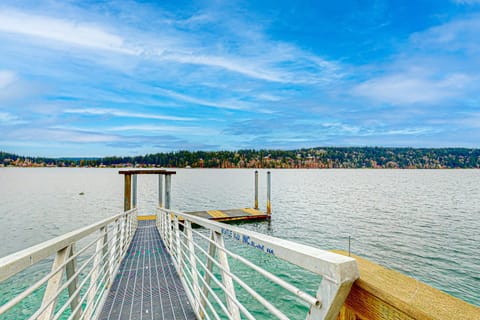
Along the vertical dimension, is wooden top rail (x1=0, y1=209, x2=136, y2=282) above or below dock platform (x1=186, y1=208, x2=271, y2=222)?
above

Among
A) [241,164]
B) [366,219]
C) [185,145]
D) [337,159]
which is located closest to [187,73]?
[366,219]

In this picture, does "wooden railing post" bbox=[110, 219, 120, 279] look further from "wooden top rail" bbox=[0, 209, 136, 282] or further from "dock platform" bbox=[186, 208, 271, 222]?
"dock platform" bbox=[186, 208, 271, 222]

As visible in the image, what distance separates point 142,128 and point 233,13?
89828 mm

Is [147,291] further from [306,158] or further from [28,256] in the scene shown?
[306,158]

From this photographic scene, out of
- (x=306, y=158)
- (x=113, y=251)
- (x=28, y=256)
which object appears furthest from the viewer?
(x=306, y=158)

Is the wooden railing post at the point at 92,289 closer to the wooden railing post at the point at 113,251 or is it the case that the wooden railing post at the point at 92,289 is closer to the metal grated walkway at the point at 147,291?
the metal grated walkway at the point at 147,291

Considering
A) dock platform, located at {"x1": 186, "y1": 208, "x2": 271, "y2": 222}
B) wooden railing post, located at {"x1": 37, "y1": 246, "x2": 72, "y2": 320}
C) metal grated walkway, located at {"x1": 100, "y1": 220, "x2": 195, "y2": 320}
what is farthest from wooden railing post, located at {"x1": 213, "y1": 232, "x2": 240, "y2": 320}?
dock platform, located at {"x1": 186, "y1": 208, "x2": 271, "y2": 222}

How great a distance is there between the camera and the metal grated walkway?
3221 millimetres

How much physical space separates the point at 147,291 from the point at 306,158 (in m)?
137

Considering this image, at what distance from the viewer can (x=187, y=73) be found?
3703 cm

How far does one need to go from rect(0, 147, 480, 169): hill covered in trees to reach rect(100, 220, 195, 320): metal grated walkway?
345ft

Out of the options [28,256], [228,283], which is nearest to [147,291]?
[228,283]

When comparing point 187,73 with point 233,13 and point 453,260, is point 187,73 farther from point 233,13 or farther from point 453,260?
point 453,260

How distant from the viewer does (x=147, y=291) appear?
392 cm
